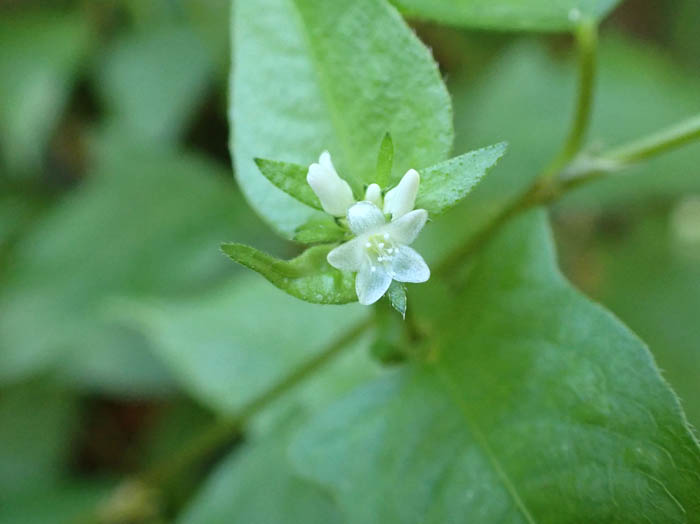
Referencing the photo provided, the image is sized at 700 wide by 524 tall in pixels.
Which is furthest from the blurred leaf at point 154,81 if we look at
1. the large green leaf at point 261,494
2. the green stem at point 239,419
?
the large green leaf at point 261,494

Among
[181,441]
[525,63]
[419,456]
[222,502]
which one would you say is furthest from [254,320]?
[525,63]

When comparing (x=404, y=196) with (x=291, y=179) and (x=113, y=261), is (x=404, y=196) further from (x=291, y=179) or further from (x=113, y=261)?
(x=113, y=261)

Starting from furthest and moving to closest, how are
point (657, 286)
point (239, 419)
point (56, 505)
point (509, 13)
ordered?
point (657, 286) < point (56, 505) < point (239, 419) < point (509, 13)

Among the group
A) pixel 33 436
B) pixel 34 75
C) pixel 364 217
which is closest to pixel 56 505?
pixel 33 436

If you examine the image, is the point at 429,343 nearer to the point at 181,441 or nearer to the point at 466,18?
the point at 466,18

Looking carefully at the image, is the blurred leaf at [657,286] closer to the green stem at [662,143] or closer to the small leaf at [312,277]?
the green stem at [662,143]

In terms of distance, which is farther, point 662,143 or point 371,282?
point 662,143
